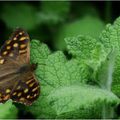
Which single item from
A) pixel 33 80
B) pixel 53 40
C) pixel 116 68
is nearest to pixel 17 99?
pixel 33 80

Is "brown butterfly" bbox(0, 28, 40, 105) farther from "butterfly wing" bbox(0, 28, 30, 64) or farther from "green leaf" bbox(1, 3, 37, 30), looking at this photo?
"green leaf" bbox(1, 3, 37, 30)

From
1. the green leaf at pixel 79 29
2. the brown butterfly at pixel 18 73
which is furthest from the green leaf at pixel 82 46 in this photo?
the green leaf at pixel 79 29

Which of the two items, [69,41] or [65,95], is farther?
[69,41]

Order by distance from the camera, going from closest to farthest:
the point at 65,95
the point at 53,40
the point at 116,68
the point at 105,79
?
the point at 65,95
the point at 105,79
the point at 116,68
the point at 53,40

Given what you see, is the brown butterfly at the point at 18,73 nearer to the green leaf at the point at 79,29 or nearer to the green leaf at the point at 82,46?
the green leaf at the point at 82,46

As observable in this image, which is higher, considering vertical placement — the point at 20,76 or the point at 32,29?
the point at 32,29

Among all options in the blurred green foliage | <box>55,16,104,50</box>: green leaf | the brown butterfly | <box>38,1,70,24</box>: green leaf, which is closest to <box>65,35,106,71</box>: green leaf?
the blurred green foliage

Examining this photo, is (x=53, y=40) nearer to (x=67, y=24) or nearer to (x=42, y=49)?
(x=67, y=24)
